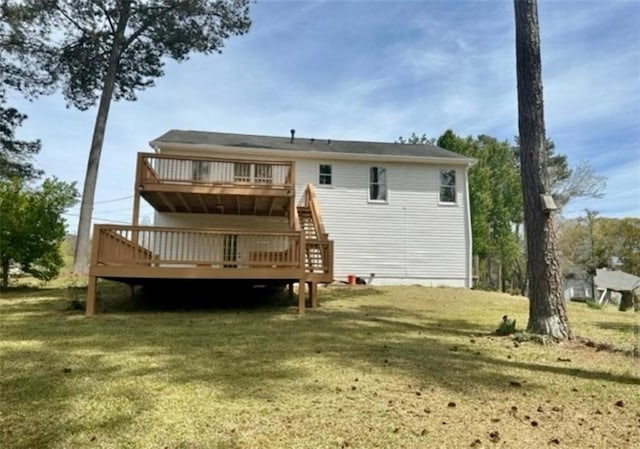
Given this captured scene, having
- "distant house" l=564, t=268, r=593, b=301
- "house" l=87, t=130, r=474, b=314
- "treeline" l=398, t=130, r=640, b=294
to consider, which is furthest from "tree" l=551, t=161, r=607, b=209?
"house" l=87, t=130, r=474, b=314

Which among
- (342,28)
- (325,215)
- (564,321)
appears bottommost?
(564,321)

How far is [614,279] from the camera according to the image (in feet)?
118

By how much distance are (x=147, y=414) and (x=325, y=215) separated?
40.9ft

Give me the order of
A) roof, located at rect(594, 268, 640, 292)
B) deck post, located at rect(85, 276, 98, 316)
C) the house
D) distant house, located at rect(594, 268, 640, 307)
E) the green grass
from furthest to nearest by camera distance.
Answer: roof, located at rect(594, 268, 640, 292)
distant house, located at rect(594, 268, 640, 307)
the house
deck post, located at rect(85, 276, 98, 316)
the green grass

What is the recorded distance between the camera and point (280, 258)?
31.6 ft

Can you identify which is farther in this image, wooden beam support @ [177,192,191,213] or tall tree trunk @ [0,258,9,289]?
wooden beam support @ [177,192,191,213]

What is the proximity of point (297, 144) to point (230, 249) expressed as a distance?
26.4ft

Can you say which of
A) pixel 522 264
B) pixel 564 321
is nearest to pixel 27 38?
pixel 564 321

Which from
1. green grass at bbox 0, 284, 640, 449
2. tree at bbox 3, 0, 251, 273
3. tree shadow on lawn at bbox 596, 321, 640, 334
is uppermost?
tree at bbox 3, 0, 251, 273

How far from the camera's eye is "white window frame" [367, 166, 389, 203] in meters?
16.2

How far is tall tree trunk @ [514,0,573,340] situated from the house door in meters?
5.72

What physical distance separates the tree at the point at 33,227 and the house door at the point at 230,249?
4.86 m

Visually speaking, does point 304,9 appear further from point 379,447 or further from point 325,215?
point 379,447

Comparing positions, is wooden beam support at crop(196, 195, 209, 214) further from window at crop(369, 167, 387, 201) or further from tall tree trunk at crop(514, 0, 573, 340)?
tall tree trunk at crop(514, 0, 573, 340)
